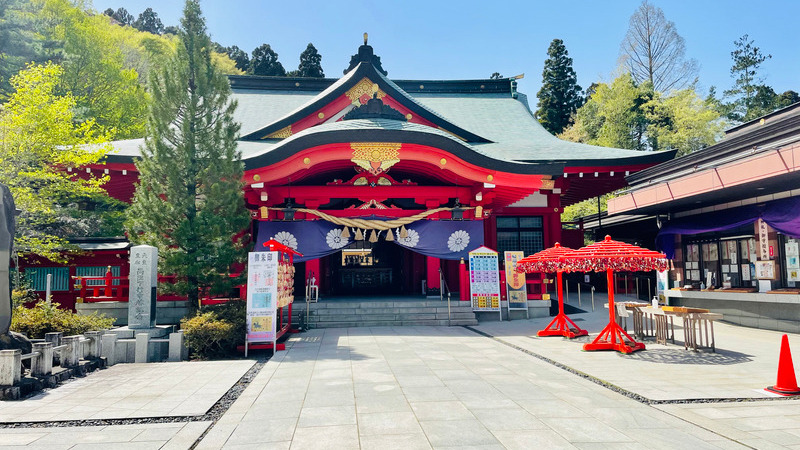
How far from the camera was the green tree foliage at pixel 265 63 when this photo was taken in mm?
48688

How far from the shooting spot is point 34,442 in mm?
4289

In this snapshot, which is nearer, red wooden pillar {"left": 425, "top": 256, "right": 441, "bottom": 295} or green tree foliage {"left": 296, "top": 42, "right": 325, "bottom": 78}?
red wooden pillar {"left": 425, "top": 256, "right": 441, "bottom": 295}

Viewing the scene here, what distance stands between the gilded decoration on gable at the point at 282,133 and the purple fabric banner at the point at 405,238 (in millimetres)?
3736

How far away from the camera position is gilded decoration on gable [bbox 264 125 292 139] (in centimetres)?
1531

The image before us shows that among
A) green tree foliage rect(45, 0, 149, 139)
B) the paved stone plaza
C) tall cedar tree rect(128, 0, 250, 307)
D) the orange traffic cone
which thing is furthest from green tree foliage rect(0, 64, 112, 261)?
the orange traffic cone

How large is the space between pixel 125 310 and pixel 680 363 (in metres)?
13.0

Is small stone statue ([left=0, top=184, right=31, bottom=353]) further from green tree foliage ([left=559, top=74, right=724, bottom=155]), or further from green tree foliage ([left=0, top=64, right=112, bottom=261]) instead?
green tree foliage ([left=559, top=74, right=724, bottom=155])

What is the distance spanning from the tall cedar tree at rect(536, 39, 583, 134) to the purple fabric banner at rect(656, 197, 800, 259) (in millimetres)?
29896

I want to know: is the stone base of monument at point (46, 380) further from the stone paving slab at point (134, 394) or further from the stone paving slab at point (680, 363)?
the stone paving slab at point (680, 363)

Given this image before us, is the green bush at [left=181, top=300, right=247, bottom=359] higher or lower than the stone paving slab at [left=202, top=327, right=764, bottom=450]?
higher

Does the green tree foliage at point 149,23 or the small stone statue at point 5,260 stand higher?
the green tree foliage at point 149,23

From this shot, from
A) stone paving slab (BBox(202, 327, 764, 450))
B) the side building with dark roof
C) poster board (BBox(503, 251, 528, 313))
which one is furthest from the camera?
poster board (BBox(503, 251, 528, 313))

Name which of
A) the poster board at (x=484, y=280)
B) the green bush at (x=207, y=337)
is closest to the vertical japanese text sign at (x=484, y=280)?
the poster board at (x=484, y=280)

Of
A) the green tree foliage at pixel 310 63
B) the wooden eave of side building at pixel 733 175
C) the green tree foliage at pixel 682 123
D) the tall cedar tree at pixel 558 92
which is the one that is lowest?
the wooden eave of side building at pixel 733 175
